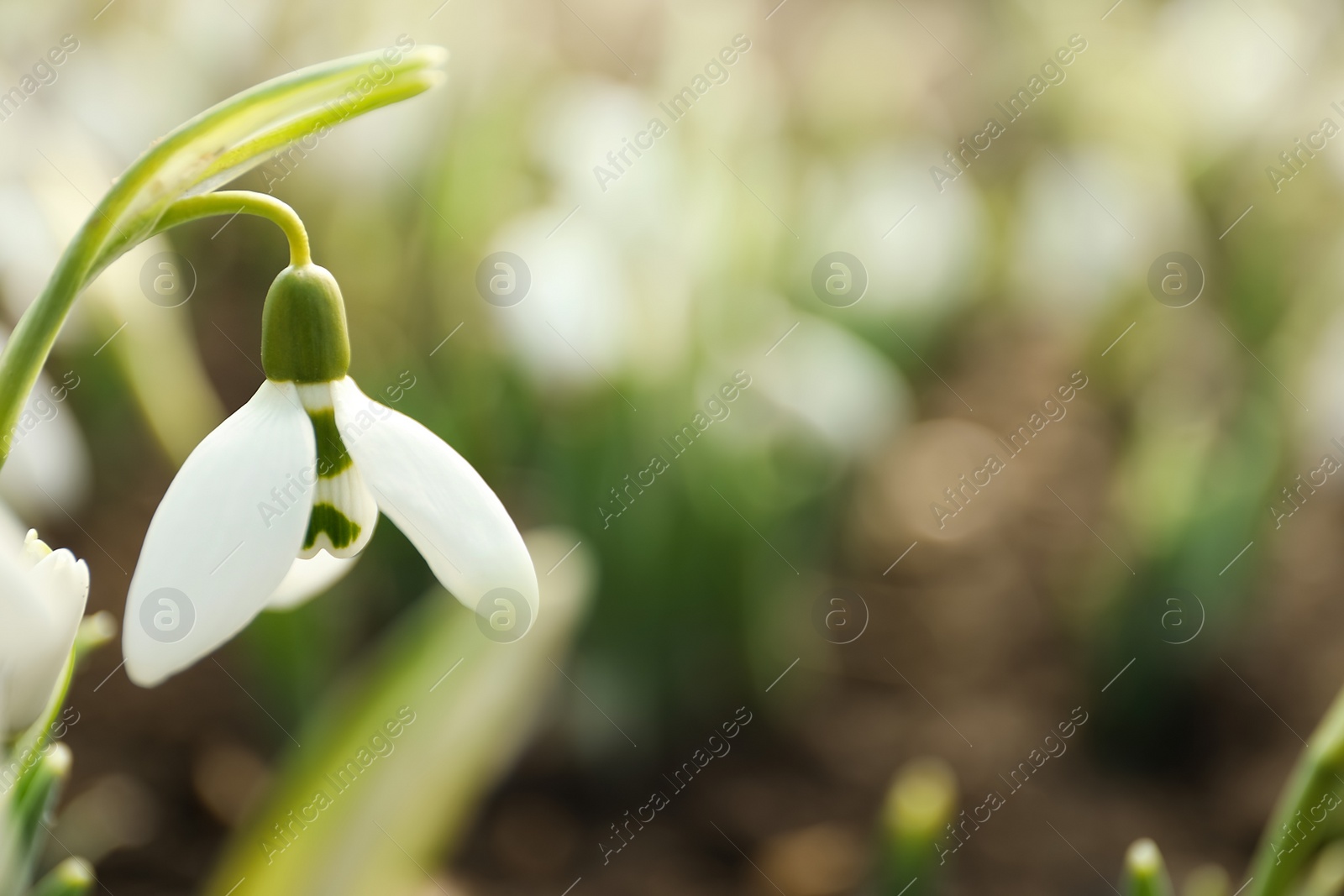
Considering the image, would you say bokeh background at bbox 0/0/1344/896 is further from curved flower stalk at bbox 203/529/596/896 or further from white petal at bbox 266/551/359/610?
white petal at bbox 266/551/359/610

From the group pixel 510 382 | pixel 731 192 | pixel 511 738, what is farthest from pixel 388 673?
pixel 731 192

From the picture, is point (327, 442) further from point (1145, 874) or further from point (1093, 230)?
point (1093, 230)

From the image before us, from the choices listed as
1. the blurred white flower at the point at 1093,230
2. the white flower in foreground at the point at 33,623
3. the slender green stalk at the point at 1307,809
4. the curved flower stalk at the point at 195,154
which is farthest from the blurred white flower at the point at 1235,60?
the white flower in foreground at the point at 33,623

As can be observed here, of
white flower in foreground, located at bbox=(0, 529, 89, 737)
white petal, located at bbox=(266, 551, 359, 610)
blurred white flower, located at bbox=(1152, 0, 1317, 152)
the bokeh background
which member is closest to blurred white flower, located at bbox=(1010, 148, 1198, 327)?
the bokeh background

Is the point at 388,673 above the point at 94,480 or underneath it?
underneath

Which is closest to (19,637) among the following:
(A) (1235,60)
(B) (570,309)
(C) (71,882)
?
(C) (71,882)

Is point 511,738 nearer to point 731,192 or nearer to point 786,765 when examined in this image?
point 786,765

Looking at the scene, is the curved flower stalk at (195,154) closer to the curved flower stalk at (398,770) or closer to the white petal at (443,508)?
the white petal at (443,508)
